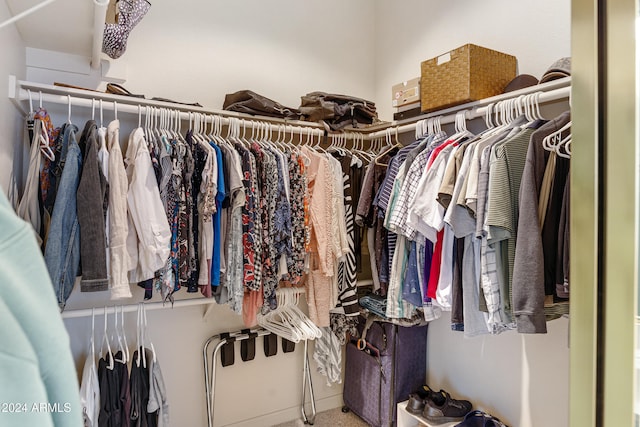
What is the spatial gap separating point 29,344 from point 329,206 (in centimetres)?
173

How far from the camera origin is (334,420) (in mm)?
2586

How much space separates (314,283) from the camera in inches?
86.8

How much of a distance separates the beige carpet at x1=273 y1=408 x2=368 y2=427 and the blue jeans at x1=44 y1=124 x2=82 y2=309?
5.46ft

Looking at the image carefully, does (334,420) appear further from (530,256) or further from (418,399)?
(530,256)

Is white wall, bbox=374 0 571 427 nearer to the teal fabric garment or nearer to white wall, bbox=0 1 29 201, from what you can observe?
the teal fabric garment

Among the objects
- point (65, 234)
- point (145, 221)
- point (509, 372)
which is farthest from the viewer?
point (509, 372)

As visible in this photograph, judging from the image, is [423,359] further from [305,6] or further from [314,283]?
[305,6]

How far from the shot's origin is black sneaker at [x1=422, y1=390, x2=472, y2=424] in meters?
2.08

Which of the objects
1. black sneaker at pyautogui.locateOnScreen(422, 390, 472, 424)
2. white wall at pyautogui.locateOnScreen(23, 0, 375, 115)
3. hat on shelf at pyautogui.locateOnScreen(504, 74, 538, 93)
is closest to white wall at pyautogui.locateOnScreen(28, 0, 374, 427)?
white wall at pyautogui.locateOnScreen(23, 0, 375, 115)

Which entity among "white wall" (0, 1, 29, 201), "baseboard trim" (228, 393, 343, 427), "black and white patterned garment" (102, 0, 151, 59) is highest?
"black and white patterned garment" (102, 0, 151, 59)

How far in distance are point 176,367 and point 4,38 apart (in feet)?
5.71

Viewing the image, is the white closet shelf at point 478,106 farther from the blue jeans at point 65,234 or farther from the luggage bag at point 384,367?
the blue jeans at point 65,234

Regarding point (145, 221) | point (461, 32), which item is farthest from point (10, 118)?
point (461, 32)

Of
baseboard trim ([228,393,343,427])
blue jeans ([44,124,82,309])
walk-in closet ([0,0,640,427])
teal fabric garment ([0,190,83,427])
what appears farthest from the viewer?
baseboard trim ([228,393,343,427])
